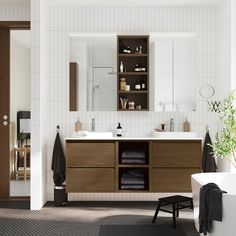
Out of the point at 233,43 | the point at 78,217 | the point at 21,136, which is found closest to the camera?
the point at 78,217

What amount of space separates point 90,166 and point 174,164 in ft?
3.51

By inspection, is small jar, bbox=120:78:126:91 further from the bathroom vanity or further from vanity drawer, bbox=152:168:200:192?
vanity drawer, bbox=152:168:200:192

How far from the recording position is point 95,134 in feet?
18.5

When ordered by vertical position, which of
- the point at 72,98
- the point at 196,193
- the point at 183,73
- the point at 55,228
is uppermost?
the point at 183,73

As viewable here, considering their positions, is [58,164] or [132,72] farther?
[132,72]

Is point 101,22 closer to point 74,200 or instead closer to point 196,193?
point 74,200

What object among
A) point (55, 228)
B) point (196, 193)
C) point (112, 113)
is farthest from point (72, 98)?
point (196, 193)

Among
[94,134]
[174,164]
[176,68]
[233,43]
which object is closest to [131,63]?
[176,68]

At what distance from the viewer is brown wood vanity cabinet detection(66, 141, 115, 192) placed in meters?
5.30

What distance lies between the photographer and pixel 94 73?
5.90 m

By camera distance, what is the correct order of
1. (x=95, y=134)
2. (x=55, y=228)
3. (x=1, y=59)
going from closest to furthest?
1. (x=55, y=228)
2. (x=95, y=134)
3. (x=1, y=59)

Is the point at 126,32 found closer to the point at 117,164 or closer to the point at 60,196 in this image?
the point at 117,164

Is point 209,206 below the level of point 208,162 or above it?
below

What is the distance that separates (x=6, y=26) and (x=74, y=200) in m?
2.66
